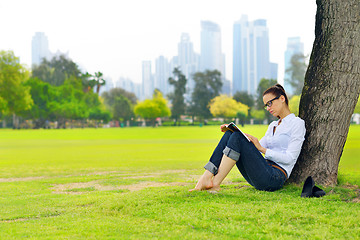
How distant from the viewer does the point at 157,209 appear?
492 cm

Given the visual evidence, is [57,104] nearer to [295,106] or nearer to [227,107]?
[227,107]

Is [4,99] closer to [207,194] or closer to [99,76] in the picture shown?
[99,76]

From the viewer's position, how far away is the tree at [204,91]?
4119 inches

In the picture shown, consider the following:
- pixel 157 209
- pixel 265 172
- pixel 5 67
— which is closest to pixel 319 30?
pixel 265 172

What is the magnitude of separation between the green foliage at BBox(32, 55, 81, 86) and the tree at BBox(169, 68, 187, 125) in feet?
85.1

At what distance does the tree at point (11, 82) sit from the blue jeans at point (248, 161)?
59.5m

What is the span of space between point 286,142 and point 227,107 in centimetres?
9032

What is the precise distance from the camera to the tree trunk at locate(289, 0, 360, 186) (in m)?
6.09

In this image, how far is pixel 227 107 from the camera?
95.3 meters

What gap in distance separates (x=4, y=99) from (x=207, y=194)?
61546mm

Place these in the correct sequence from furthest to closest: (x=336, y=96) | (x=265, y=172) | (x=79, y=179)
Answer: (x=79, y=179), (x=336, y=96), (x=265, y=172)

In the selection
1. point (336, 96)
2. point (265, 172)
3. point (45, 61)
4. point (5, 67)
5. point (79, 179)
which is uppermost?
point (45, 61)

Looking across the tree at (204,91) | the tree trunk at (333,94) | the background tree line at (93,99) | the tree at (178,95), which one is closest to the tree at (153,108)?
the background tree line at (93,99)

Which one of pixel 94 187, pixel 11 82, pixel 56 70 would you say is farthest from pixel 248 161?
pixel 56 70
